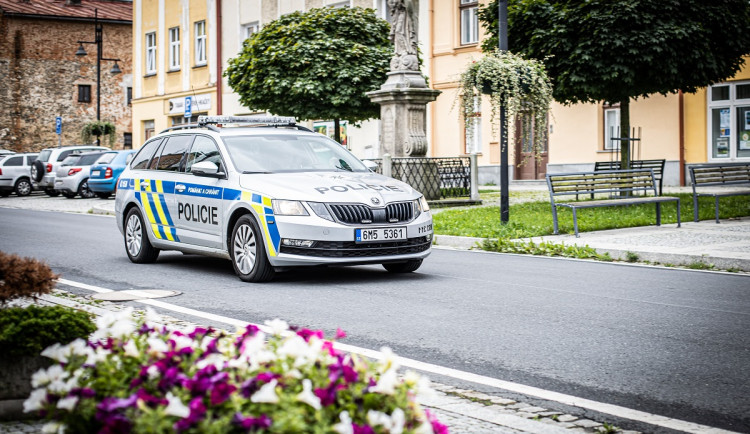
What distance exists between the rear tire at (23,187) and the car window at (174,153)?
28.2 meters

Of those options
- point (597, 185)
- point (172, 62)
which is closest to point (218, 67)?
point (172, 62)

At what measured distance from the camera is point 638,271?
37.3 ft

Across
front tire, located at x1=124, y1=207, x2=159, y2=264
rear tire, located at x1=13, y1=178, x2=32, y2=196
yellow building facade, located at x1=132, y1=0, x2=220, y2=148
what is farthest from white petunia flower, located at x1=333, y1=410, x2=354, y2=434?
yellow building facade, located at x1=132, y1=0, x2=220, y2=148

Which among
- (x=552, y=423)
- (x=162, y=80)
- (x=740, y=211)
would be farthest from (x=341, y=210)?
(x=162, y=80)

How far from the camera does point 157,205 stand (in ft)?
39.6

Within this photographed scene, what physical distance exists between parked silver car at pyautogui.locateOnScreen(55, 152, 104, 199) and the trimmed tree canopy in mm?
19307

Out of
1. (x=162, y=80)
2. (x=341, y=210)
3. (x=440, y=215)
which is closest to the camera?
(x=341, y=210)

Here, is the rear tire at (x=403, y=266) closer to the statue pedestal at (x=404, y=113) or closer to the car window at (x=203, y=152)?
the car window at (x=203, y=152)

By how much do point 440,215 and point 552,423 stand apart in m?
14.5

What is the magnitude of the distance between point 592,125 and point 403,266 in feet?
70.7

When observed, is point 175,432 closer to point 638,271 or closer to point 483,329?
point 483,329

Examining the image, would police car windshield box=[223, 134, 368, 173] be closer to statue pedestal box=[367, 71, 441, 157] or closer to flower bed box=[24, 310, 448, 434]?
flower bed box=[24, 310, 448, 434]

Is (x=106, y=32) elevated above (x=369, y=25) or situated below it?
above

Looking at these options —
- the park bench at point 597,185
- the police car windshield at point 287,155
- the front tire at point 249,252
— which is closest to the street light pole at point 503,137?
the park bench at point 597,185
